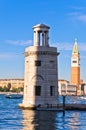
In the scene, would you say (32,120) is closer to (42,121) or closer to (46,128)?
(42,121)

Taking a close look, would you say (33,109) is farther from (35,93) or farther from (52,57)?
(52,57)

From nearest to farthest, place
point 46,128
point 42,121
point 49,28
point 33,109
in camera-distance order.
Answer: point 46,128 → point 42,121 → point 33,109 → point 49,28

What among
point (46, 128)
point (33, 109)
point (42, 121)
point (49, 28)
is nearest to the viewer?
point (46, 128)

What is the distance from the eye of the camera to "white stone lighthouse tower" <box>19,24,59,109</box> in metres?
85.2

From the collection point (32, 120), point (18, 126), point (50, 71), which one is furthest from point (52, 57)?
point (18, 126)

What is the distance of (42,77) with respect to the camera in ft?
280

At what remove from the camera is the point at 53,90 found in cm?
8606

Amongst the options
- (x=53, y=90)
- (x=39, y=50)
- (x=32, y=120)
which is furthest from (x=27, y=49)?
(x=32, y=120)

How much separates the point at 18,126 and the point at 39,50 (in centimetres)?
3212

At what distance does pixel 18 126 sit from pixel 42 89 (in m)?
Result: 30.7

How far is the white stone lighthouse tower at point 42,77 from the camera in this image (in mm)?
85250

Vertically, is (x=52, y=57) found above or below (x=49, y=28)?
below

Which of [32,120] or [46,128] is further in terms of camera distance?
[32,120]

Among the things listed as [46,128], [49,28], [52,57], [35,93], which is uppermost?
[49,28]
